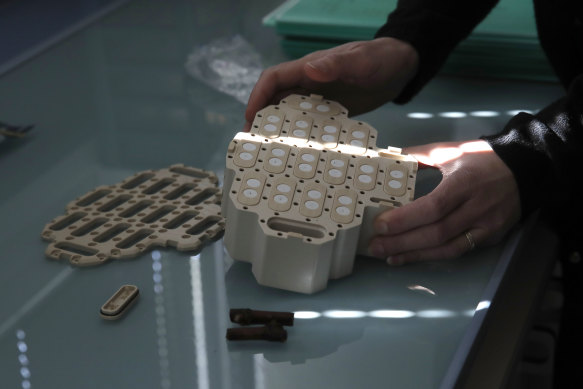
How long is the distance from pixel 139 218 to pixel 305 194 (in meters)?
0.24

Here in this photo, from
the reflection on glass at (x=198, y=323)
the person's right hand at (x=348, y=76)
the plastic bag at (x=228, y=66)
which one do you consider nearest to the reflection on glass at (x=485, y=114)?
the person's right hand at (x=348, y=76)

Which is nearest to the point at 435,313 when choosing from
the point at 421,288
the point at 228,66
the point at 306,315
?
the point at 421,288

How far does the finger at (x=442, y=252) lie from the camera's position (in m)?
0.90

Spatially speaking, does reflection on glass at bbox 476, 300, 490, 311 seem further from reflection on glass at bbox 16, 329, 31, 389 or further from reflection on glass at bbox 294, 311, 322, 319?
reflection on glass at bbox 16, 329, 31, 389

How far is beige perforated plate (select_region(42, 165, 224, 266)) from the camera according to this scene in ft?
2.99

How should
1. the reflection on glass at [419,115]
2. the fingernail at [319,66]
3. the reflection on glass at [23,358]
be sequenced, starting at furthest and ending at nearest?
1. the reflection on glass at [419,115]
2. the fingernail at [319,66]
3. the reflection on glass at [23,358]

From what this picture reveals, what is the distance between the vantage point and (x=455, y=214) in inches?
35.7

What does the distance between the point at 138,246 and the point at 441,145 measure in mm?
436

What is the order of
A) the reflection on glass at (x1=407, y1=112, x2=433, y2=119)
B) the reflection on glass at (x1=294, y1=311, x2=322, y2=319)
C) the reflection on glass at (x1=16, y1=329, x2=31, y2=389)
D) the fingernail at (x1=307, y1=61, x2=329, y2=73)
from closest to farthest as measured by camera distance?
the reflection on glass at (x1=16, y1=329, x2=31, y2=389) < the reflection on glass at (x1=294, y1=311, x2=322, y2=319) < the fingernail at (x1=307, y1=61, x2=329, y2=73) < the reflection on glass at (x1=407, y1=112, x2=433, y2=119)

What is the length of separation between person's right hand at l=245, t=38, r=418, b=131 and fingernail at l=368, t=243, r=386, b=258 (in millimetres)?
270

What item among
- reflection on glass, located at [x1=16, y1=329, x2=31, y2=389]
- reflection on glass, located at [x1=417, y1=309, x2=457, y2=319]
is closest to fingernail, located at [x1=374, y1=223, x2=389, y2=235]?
reflection on glass, located at [x1=417, y1=309, x2=457, y2=319]

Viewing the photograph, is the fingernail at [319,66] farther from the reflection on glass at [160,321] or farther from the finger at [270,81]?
the reflection on glass at [160,321]

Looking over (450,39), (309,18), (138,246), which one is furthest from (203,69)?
(138,246)

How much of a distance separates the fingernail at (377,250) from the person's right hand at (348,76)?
0.27 m
